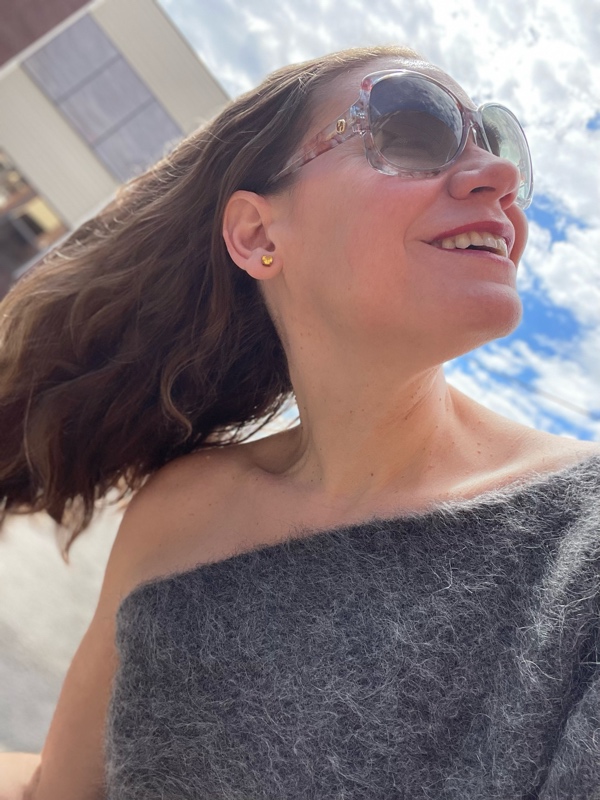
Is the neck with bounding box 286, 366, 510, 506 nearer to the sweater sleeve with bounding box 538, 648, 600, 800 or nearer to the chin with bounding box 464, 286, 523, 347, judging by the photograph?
the chin with bounding box 464, 286, 523, 347

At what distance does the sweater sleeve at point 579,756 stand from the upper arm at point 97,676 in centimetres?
90

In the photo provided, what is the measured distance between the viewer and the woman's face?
1.17 m

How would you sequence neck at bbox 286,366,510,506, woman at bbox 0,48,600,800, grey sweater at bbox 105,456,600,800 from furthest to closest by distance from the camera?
1. neck at bbox 286,366,510,506
2. woman at bbox 0,48,600,800
3. grey sweater at bbox 105,456,600,800

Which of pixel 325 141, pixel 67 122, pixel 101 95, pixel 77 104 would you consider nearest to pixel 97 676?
pixel 325 141

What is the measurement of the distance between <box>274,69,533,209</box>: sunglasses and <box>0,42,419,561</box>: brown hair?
1.31 feet

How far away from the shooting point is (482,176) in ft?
4.05

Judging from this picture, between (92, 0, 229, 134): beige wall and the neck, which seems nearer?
the neck

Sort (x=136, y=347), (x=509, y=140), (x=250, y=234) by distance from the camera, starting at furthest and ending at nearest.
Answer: (x=136, y=347) < (x=250, y=234) < (x=509, y=140)

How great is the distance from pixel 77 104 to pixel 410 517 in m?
7.39

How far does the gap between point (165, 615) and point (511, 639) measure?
722 millimetres

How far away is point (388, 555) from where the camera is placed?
1249mm

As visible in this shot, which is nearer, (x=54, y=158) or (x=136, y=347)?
(x=136, y=347)

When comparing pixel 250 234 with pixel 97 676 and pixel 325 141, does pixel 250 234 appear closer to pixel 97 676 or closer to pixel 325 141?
pixel 325 141

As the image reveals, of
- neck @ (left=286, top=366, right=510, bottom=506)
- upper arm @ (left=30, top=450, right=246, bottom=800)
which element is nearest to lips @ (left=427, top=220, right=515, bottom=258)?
neck @ (left=286, top=366, right=510, bottom=506)
